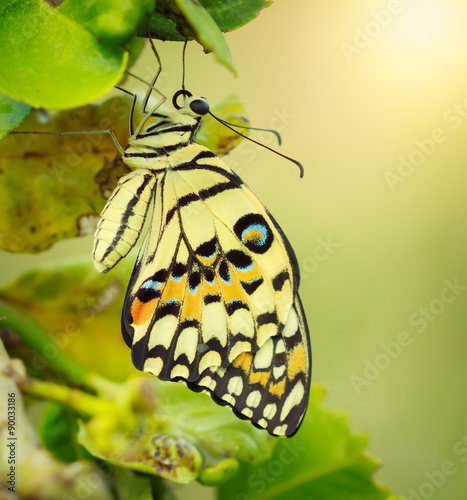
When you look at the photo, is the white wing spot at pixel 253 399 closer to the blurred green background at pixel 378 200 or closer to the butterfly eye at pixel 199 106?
the butterfly eye at pixel 199 106

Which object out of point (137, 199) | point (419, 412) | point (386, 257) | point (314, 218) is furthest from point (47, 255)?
point (419, 412)

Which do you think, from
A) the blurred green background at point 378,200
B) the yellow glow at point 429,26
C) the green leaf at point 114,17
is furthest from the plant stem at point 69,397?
the yellow glow at point 429,26

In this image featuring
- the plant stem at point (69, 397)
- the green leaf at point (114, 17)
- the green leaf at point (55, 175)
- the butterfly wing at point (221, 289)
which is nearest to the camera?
the green leaf at point (114, 17)

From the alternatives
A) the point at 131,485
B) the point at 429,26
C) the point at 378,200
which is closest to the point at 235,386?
the point at 131,485

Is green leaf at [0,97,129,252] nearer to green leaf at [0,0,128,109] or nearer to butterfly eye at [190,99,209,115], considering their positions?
butterfly eye at [190,99,209,115]

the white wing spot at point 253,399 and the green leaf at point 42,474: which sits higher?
the green leaf at point 42,474

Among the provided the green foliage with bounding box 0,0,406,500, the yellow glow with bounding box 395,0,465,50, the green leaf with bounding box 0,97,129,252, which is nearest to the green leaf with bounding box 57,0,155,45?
the green foliage with bounding box 0,0,406,500

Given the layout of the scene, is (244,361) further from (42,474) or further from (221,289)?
(42,474)
